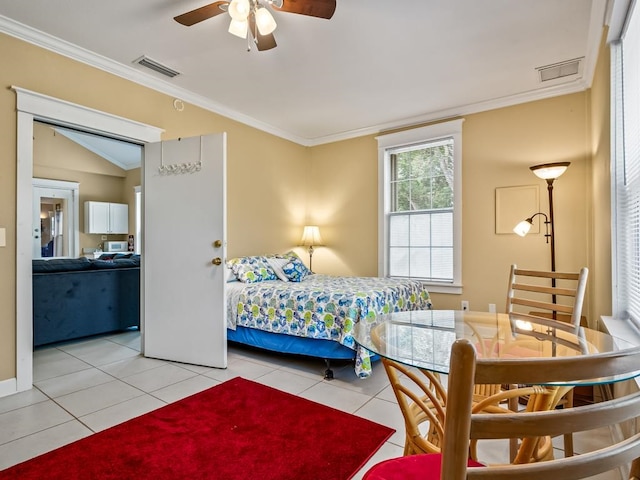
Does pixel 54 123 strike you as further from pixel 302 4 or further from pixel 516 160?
pixel 516 160

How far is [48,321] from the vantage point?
3.50 metres

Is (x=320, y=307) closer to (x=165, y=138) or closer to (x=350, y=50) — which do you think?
(x=350, y=50)

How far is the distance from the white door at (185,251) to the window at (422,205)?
7.84ft

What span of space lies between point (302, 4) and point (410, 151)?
2929 millimetres

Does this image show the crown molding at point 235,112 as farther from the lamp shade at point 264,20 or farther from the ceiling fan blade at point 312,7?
the ceiling fan blade at point 312,7

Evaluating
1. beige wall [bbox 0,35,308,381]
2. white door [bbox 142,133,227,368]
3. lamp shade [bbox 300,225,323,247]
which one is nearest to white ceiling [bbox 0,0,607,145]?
beige wall [bbox 0,35,308,381]

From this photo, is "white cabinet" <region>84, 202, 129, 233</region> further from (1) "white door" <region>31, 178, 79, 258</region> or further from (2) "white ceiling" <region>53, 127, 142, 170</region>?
(2) "white ceiling" <region>53, 127, 142, 170</region>

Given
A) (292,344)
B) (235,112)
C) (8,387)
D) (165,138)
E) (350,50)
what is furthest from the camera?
(235,112)

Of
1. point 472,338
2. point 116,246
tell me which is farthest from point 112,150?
point 472,338

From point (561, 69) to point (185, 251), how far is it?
3.84 meters

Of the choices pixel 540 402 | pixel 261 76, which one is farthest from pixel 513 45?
pixel 540 402

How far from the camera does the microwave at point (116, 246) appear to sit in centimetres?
780

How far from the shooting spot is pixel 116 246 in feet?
25.9

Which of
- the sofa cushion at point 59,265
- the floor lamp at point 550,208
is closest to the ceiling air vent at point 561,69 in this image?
the floor lamp at point 550,208
